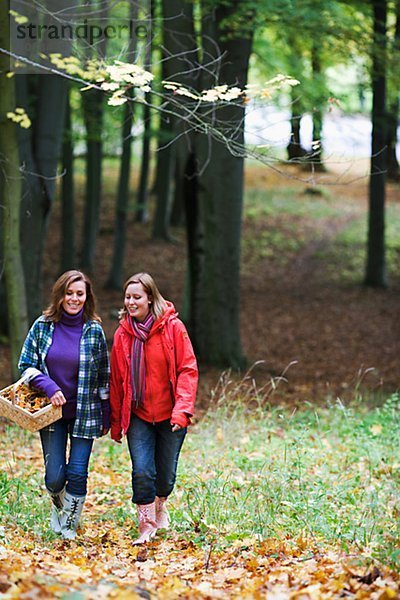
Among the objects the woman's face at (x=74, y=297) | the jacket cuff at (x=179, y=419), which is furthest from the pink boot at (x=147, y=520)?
the woman's face at (x=74, y=297)

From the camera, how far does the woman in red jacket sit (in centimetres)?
535

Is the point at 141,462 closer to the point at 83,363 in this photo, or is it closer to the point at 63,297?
the point at 83,363

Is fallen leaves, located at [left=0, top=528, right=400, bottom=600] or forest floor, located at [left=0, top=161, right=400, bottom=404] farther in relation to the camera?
forest floor, located at [left=0, top=161, right=400, bottom=404]

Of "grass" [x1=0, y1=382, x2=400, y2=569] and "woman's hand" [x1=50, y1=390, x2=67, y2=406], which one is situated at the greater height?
"woman's hand" [x1=50, y1=390, x2=67, y2=406]

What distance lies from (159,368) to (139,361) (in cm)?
16

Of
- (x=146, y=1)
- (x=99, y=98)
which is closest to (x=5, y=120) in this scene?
(x=146, y=1)

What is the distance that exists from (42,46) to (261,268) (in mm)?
15024

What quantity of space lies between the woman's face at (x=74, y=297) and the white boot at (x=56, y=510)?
136cm

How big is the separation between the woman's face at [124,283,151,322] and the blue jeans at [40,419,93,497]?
0.92 metres

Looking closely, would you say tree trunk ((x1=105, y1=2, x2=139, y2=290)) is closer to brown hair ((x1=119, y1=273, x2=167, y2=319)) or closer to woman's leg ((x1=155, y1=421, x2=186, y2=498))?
brown hair ((x1=119, y1=273, x2=167, y2=319))

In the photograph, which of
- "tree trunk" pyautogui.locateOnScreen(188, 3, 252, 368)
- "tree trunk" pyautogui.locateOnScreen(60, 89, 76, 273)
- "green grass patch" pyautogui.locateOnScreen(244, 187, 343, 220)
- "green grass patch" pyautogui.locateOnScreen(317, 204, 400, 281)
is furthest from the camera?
"green grass patch" pyautogui.locateOnScreen(244, 187, 343, 220)

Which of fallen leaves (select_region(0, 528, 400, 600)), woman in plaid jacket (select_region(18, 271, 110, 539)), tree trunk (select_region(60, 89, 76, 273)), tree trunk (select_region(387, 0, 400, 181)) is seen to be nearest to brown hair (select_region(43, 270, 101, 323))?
woman in plaid jacket (select_region(18, 271, 110, 539))

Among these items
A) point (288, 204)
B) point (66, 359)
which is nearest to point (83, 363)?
point (66, 359)

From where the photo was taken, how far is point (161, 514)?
569cm
